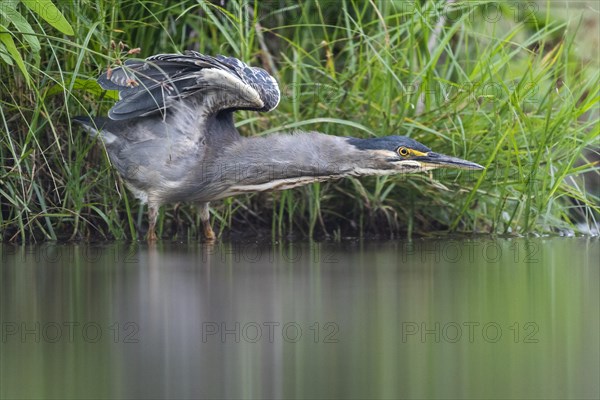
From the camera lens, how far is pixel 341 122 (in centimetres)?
762

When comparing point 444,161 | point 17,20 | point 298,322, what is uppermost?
point 17,20

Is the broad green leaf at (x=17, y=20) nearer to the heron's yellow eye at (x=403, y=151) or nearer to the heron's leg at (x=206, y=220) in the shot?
the heron's leg at (x=206, y=220)

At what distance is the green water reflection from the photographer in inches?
163

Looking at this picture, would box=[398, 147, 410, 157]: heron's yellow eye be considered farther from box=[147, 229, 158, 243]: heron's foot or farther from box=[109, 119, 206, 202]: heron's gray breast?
box=[147, 229, 158, 243]: heron's foot

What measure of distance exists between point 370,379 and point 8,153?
4.04 metres

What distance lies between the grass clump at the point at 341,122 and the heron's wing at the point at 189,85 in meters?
0.30

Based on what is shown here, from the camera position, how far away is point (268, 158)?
7.36 meters

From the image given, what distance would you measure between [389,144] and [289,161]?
27.3 inches

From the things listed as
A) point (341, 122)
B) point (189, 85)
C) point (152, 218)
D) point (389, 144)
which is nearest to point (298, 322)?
point (389, 144)

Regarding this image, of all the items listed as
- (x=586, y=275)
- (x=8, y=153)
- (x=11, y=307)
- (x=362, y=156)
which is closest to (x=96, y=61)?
(x=8, y=153)

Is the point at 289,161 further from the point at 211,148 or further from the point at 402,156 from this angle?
the point at 402,156

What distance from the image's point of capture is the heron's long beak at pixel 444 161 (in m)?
7.19

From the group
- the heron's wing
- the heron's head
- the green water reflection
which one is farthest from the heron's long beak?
the heron's wing

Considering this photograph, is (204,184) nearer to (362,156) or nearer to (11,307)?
(362,156)
